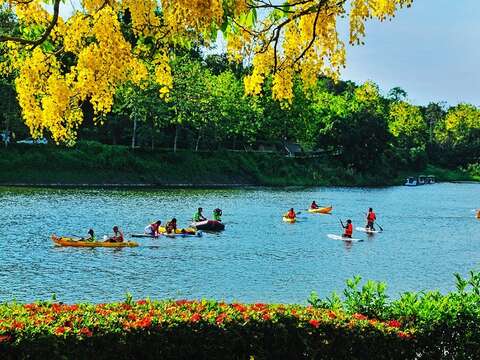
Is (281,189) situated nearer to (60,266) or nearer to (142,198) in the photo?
(142,198)

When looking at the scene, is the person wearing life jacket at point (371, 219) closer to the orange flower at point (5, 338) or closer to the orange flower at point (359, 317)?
the orange flower at point (359, 317)

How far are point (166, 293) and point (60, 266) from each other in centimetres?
795

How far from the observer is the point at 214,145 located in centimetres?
10794

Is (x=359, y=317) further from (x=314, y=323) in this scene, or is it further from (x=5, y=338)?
(x=5, y=338)

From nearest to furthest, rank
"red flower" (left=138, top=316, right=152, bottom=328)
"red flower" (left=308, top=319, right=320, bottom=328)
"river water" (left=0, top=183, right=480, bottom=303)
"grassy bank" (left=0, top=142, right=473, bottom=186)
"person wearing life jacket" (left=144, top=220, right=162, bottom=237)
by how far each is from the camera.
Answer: "red flower" (left=138, top=316, right=152, bottom=328)
"red flower" (left=308, top=319, right=320, bottom=328)
"river water" (left=0, top=183, right=480, bottom=303)
"person wearing life jacket" (left=144, top=220, right=162, bottom=237)
"grassy bank" (left=0, top=142, right=473, bottom=186)

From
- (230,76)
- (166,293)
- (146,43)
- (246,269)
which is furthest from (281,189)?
(146,43)

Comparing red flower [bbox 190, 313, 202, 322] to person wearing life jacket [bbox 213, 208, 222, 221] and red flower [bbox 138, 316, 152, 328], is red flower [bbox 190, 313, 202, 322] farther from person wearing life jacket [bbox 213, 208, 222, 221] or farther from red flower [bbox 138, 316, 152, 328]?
person wearing life jacket [bbox 213, 208, 222, 221]

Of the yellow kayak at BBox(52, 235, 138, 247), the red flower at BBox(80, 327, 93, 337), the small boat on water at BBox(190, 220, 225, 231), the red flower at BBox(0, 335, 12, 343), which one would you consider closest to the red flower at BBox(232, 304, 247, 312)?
the red flower at BBox(80, 327, 93, 337)

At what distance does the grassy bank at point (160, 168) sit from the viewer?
79438 millimetres

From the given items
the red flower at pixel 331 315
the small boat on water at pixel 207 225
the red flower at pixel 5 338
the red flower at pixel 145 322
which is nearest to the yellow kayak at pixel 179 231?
the small boat on water at pixel 207 225

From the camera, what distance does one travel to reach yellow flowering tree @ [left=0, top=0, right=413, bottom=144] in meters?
12.4

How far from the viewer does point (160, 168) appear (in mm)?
90938

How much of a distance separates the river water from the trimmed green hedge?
54.5 ft

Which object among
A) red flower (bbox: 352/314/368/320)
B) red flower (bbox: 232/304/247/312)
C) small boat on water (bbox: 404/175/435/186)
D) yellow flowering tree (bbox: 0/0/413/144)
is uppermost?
yellow flowering tree (bbox: 0/0/413/144)
